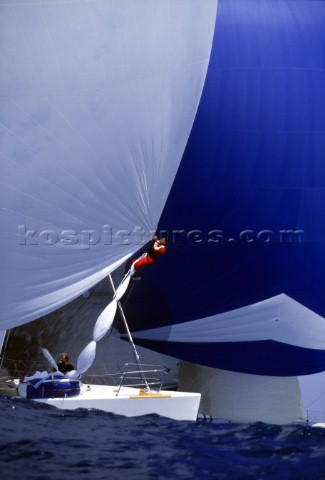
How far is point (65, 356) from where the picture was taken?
1121 cm

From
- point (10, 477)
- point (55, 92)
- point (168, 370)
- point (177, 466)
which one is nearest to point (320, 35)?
point (55, 92)

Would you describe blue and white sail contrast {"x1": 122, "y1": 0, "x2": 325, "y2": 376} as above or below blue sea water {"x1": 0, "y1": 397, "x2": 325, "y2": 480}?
above

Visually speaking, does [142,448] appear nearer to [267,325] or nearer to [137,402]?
[137,402]

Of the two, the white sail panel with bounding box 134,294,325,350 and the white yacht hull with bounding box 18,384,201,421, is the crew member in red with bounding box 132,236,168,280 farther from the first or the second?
the white yacht hull with bounding box 18,384,201,421

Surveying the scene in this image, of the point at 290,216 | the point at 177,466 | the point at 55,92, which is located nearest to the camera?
the point at 177,466

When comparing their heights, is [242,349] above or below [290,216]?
below

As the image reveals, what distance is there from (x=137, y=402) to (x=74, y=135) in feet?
9.73

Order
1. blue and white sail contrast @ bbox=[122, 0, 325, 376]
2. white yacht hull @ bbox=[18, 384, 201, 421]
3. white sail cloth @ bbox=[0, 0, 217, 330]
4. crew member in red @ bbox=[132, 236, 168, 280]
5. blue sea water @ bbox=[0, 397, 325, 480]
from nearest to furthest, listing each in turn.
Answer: blue sea water @ bbox=[0, 397, 325, 480], white sail cloth @ bbox=[0, 0, 217, 330], white yacht hull @ bbox=[18, 384, 201, 421], crew member in red @ bbox=[132, 236, 168, 280], blue and white sail contrast @ bbox=[122, 0, 325, 376]

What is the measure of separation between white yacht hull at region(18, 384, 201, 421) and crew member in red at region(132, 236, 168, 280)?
1391mm

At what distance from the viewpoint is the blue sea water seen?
7609 millimetres

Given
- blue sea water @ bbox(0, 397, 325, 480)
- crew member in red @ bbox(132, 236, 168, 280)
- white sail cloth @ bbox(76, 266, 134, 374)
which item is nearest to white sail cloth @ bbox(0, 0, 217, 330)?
crew member in red @ bbox(132, 236, 168, 280)

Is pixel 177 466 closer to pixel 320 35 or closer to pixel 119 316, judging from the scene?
pixel 119 316

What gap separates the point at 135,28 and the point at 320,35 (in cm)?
247

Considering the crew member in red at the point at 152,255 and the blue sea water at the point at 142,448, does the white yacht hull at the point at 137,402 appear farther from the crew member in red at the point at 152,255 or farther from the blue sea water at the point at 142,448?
the crew member in red at the point at 152,255
